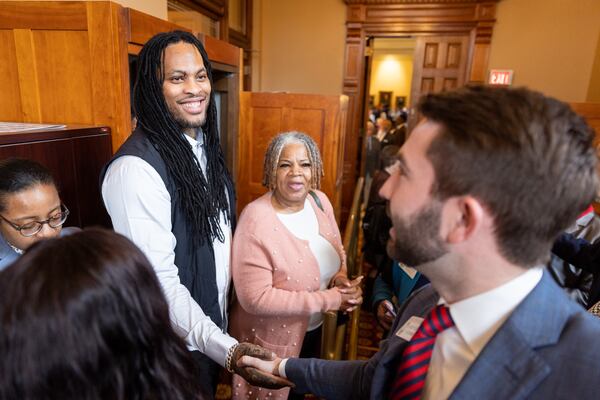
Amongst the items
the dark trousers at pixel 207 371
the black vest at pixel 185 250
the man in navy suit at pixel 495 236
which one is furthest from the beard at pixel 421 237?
the dark trousers at pixel 207 371

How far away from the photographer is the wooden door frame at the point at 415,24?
5367 millimetres

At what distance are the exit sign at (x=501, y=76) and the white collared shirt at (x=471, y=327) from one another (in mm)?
5632

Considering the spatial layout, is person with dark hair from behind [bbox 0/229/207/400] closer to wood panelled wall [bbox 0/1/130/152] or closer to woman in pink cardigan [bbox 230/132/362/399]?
woman in pink cardigan [bbox 230/132/362/399]

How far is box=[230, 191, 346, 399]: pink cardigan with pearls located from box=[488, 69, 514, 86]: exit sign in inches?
203

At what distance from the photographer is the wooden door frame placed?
5367 millimetres

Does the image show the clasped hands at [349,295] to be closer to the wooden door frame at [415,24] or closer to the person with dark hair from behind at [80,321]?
the person with dark hair from behind at [80,321]

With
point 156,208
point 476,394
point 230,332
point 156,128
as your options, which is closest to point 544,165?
point 476,394

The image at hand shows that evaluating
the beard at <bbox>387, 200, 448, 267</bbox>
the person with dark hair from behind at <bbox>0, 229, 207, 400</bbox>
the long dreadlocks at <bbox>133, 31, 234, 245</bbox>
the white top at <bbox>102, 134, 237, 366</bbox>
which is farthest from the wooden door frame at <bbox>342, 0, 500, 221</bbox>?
the person with dark hair from behind at <bbox>0, 229, 207, 400</bbox>

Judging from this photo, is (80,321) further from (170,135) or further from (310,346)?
(310,346)

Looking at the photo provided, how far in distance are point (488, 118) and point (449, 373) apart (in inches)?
21.3

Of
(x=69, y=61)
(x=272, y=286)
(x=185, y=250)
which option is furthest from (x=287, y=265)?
(x=69, y=61)

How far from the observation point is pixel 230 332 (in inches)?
71.9

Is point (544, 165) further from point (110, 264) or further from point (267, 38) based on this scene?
point (267, 38)

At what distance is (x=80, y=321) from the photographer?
21.6 inches
